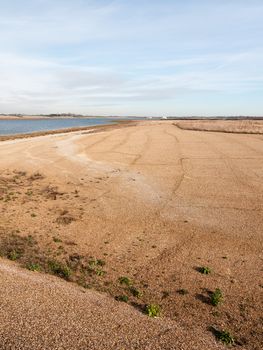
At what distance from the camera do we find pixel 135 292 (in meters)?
9.79

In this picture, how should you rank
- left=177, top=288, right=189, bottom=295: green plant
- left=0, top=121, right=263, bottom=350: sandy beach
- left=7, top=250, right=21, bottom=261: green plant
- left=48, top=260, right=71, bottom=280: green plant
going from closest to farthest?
left=0, top=121, right=263, bottom=350: sandy beach
left=177, top=288, right=189, bottom=295: green plant
left=48, top=260, right=71, bottom=280: green plant
left=7, top=250, right=21, bottom=261: green plant

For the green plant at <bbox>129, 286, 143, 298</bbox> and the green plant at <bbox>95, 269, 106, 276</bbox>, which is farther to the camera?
the green plant at <bbox>95, 269, 106, 276</bbox>

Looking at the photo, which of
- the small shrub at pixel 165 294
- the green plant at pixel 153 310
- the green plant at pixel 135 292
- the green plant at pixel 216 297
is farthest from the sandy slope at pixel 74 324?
the green plant at pixel 216 297

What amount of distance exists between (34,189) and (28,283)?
12.1 m

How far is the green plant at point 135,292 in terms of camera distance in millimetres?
9648

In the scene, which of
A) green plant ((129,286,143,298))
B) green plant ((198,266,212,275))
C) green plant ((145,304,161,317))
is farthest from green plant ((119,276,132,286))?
green plant ((198,266,212,275))

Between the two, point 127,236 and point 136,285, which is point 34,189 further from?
point 136,285

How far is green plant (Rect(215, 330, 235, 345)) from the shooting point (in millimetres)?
7745

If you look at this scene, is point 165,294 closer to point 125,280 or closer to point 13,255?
point 125,280

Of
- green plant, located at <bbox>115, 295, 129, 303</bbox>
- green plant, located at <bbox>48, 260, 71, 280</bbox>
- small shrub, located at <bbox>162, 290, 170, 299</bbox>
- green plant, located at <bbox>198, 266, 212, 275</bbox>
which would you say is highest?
green plant, located at <bbox>115, 295, 129, 303</bbox>

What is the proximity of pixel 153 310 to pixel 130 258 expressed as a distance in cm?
343

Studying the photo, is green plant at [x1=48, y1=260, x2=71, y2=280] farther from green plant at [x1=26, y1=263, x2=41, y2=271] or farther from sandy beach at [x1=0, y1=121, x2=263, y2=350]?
green plant at [x1=26, y1=263, x2=41, y2=271]

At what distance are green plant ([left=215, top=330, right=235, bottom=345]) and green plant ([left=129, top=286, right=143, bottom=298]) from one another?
7.62ft

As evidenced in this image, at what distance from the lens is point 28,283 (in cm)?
960
